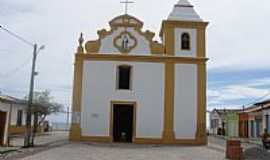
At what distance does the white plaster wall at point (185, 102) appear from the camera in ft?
88.7

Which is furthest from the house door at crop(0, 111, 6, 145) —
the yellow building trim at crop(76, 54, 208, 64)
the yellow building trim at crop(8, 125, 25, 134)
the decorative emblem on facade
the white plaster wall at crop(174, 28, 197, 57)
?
the yellow building trim at crop(8, 125, 25, 134)

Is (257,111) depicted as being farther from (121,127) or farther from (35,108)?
(35,108)

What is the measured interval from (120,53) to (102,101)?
3191 millimetres

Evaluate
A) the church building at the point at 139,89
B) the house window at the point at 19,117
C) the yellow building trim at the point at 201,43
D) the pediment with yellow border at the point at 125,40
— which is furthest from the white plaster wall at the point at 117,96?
the house window at the point at 19,117

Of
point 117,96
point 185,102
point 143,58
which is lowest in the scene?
point 185,102

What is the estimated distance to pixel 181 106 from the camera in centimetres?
2714

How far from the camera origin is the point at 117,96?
1074 inches

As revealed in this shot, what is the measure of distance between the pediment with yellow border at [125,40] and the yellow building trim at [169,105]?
1.46m

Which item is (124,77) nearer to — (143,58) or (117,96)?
(117,96)

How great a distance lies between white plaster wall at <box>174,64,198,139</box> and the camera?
88.7 feet

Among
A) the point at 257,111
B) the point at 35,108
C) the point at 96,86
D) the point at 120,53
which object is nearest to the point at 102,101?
the point at 96,86

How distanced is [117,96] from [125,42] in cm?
346

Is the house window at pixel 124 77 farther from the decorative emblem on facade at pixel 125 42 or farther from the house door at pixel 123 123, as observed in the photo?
the house door at pixel 123 123

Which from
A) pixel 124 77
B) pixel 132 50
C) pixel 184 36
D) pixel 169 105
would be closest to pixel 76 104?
pixel 124 77
